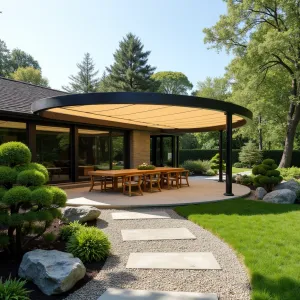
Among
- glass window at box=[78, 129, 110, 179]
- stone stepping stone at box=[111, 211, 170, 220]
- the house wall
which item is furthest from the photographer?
the house wall

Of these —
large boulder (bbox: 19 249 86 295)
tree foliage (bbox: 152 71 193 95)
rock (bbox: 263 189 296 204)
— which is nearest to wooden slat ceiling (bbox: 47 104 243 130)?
rock (bbox: 263 189 296 204)

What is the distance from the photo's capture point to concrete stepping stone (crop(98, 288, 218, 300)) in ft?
9.57

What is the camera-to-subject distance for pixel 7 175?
3967 mm

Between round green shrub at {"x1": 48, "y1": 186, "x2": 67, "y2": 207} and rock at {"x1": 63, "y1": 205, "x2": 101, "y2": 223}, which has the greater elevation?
round green shrub at {"x1": 48, "y1": 186, "x2": 67, "y2": 207}

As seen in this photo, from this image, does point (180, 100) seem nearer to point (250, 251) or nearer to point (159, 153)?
point (250, 251)

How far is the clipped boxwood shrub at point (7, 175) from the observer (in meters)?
3.95

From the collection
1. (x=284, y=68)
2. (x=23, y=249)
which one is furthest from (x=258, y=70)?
(x=23, y=249)

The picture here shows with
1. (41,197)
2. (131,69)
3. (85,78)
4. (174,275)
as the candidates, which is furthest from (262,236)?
(85,78)

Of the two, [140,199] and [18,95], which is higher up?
[18,95]

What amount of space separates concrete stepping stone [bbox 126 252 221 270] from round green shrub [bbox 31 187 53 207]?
1.41m

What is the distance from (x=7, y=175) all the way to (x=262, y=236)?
4195mm

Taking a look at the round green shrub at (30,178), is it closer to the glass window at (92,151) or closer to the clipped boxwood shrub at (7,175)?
the clipped boxwood shrub at (7,175)

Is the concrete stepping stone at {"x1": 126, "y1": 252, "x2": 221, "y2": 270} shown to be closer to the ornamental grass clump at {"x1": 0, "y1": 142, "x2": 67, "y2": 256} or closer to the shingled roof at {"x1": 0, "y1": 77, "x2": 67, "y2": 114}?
the ornamental grass clump at {"x1": 0, "y1": 142, "x2": 67, "y2": 256}

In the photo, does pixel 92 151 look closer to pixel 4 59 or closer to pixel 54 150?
pixel 54 150
